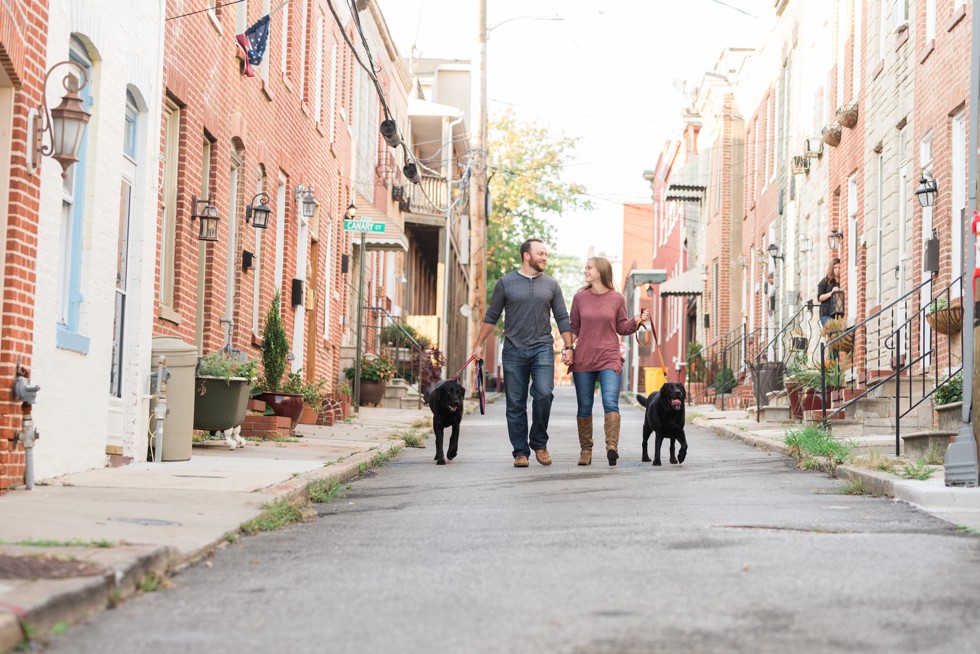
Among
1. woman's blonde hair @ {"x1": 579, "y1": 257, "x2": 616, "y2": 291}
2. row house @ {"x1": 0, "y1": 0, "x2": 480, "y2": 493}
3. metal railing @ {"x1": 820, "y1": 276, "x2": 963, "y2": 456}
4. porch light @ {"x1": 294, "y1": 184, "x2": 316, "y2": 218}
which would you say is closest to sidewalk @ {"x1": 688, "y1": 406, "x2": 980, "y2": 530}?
metal railing @ {"x1": 820, "y1": 276, "x2": 963, "y2": 456}

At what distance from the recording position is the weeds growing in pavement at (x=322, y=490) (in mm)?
9656

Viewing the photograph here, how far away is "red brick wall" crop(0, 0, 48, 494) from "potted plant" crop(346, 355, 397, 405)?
57.2 ft

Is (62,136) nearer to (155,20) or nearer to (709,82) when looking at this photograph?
(155,20)

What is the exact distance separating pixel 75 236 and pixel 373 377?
53.9 ft

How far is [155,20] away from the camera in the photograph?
12.1 meters

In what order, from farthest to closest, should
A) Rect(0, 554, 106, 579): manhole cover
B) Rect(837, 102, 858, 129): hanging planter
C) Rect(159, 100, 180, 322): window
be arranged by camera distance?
Rect(837, 102, 858, 129): hanging planter, Rect(159, 100, 180, 322): window, Rect(0, 554, 106, 579): manhole cover

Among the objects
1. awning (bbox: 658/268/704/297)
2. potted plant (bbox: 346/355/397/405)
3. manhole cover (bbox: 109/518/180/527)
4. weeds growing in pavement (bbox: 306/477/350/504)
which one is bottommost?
manhole cover (bbox: 109/518/180/527)

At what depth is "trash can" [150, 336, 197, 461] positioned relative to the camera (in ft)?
38.8

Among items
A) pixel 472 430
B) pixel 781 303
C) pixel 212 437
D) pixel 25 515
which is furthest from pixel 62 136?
pixel 781 303

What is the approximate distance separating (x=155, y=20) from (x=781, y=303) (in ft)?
61.2

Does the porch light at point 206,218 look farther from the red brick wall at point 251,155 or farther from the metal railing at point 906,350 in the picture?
the metal railing at point 906,350

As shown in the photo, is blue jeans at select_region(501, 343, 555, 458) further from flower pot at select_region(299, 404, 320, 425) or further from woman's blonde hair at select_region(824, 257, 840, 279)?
woman's blonde hair at select_region(824, 257, 840, 279)

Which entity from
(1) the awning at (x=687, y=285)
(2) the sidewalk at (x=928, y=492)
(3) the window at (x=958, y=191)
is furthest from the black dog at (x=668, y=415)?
(1) the awning at (x=687, y=285)

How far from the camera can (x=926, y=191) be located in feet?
54.7
